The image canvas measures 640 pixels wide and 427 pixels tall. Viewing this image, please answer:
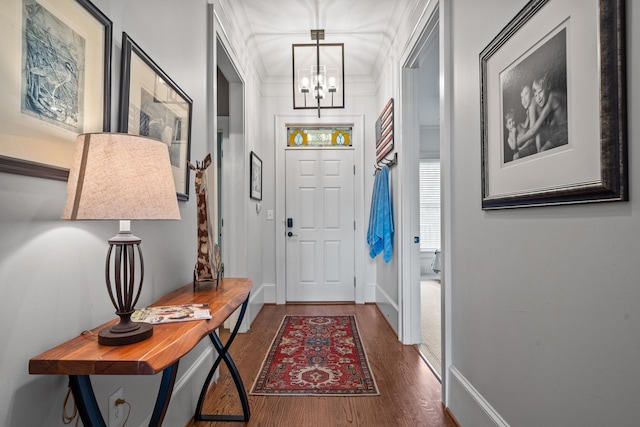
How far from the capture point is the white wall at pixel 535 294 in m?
0.89

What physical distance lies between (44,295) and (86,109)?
561 millimetres

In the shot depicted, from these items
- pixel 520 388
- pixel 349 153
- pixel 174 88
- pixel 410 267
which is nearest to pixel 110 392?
pixel 174 88

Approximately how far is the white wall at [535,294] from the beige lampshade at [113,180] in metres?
1.20

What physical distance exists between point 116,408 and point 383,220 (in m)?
2.68

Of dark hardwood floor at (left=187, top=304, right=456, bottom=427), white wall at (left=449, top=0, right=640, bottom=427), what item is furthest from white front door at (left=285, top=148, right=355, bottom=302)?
white wall at (left=449, top=0, right=640, bottom=427)

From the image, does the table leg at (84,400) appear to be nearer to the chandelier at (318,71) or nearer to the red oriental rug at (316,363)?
the red oriental rug at (316,363)

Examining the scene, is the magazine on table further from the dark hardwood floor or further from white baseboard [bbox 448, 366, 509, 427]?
white baseboard [bbox 448, 366, 509, 427]

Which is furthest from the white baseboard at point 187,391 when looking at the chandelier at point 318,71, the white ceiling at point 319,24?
the white ceiling at point 319,24

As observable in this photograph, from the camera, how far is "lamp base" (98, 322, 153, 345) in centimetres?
99

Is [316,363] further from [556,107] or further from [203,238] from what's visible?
[556,107]

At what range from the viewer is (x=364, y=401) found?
2.11m

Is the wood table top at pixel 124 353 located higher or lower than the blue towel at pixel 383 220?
lower

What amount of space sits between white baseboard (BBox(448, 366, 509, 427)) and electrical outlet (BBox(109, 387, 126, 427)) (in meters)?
1.45

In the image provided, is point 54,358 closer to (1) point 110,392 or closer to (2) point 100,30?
(1) point 110,392
